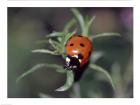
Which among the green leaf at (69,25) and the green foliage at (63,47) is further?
the green leaf at (69,25)

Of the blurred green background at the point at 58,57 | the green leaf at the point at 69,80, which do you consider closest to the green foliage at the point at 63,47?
the green leaf at the point at 69,80

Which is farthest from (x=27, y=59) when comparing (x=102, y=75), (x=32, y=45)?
(x=102, y=75)

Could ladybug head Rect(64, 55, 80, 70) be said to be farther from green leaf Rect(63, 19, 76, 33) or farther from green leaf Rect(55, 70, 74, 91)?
green leaf Rect(63, 19, 76, 33)

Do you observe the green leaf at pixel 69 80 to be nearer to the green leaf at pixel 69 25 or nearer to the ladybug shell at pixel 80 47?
the ladybug shell at pixel 80 47
